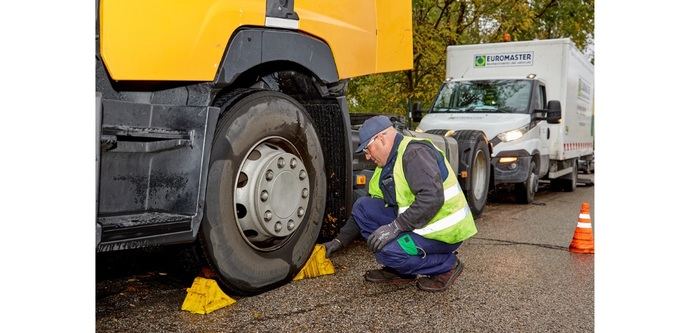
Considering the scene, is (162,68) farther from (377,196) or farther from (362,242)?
(362,242)

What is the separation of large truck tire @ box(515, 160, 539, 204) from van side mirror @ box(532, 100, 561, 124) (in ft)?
2.20

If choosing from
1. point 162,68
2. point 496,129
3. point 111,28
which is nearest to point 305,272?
point 162,68

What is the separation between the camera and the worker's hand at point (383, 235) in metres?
4.31

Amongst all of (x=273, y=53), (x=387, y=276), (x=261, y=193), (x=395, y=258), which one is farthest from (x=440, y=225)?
A: (x=273, y=53)

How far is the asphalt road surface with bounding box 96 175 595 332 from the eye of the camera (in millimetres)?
3551

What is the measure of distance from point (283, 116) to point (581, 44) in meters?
14.5

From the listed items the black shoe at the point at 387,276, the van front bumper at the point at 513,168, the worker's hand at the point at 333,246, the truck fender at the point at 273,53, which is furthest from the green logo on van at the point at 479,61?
the truck fender at the point at 273,53

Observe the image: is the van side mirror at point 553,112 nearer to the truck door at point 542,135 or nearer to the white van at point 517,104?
the white van at point 517,104

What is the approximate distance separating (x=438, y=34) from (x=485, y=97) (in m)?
3.68

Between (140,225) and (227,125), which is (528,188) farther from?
(140,225)

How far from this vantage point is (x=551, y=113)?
1045 cm

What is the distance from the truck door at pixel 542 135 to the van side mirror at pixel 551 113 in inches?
6.1

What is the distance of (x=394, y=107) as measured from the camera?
15312 mm

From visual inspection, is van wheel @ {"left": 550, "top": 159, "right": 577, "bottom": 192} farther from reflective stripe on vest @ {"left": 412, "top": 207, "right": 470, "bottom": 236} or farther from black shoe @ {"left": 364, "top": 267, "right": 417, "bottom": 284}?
reflective stripe on vest @ {"left": 412, "top": 207, "right": 470, "bottom": 236}
